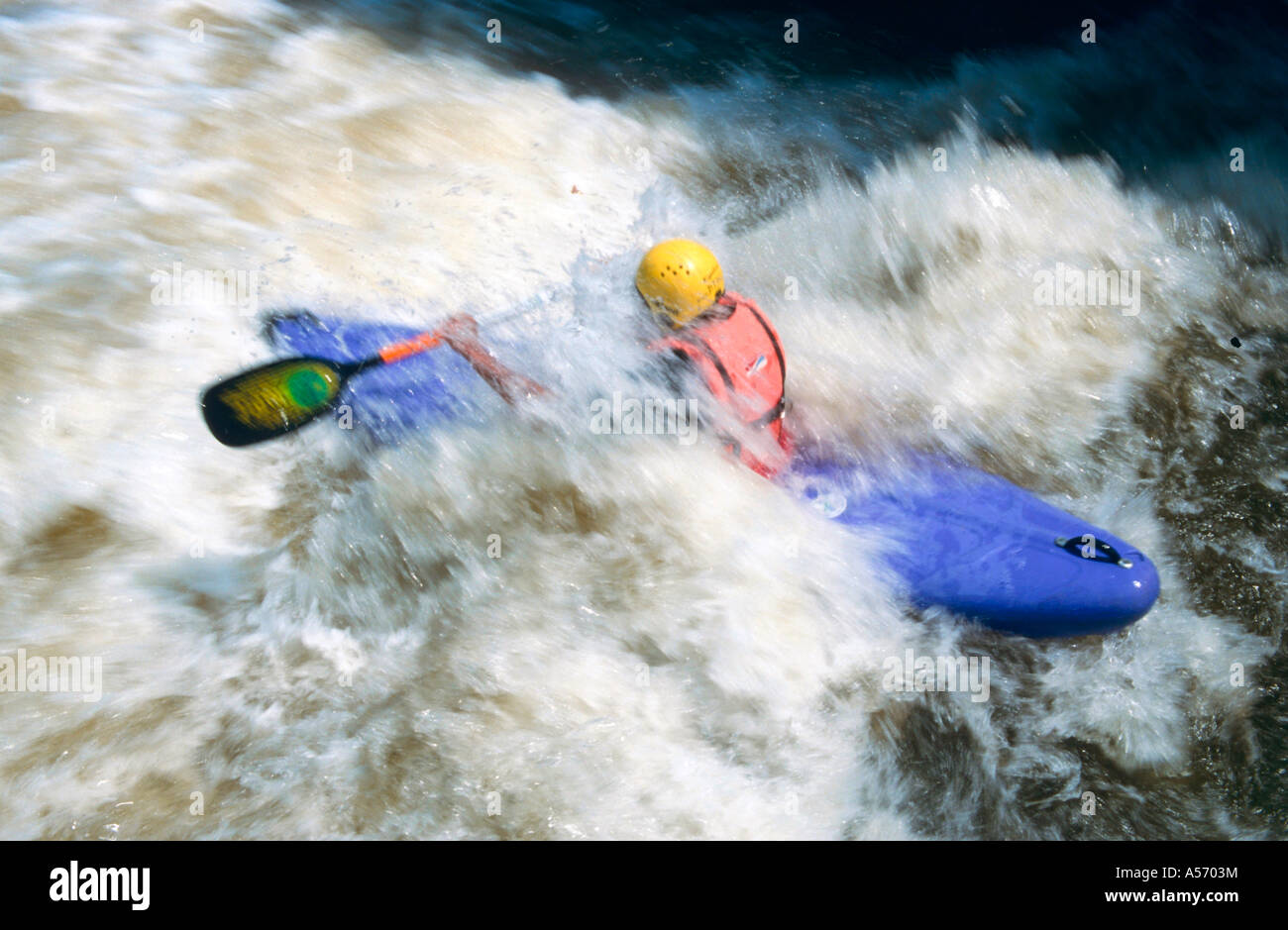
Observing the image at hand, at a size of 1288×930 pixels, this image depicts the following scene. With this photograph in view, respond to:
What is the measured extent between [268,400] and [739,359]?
5.58ft

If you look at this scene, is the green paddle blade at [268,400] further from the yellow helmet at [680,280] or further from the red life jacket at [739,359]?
the red life jacket at [739,359]

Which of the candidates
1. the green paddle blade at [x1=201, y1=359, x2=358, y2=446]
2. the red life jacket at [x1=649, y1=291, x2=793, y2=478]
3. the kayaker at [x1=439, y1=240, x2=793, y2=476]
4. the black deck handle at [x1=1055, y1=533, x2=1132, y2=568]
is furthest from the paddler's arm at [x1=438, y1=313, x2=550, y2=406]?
the black deck handle at [x1=1055, y1=533, x2=1132, y2=568]

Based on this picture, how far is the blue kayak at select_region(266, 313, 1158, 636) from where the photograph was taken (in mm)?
3537

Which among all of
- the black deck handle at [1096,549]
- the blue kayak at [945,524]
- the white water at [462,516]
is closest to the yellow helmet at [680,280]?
the white water at [462,516]

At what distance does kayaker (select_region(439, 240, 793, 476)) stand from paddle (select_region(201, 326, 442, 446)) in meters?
0.38

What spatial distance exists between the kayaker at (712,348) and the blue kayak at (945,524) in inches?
5.1

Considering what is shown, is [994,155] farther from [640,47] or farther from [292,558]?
[292,558]

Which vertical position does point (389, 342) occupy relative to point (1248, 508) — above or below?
above

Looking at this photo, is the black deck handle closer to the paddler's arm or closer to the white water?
the white water

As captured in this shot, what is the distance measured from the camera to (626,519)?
11.8ft

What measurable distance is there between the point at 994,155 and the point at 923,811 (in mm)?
3959

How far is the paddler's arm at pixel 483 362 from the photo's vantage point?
367 cm

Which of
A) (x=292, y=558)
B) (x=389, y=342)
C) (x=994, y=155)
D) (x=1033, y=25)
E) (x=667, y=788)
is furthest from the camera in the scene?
(x=1033, y=25)
